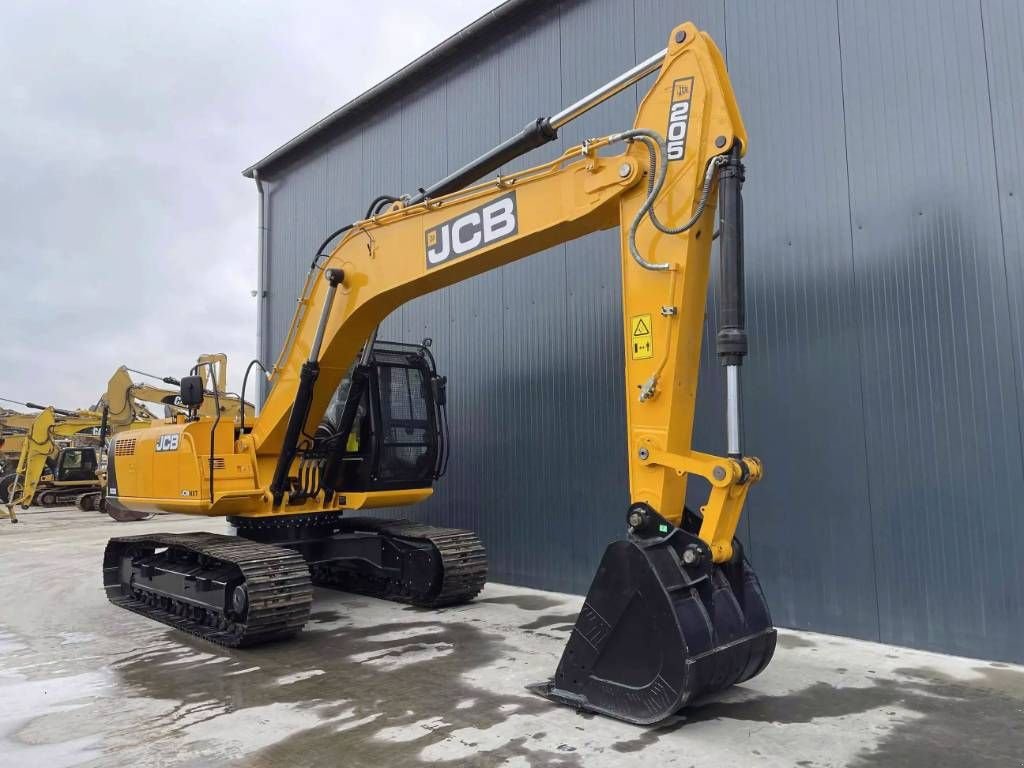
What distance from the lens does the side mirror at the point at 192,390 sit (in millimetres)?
7250

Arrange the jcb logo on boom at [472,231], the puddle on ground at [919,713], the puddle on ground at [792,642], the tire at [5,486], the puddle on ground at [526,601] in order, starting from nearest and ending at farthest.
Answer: the puddle on ground at [919,713]
the jcb logo on boom at [472,231]
the puddle on ground at [792,642]
the puddle on ground at [526,601]
the tire at [5,486]

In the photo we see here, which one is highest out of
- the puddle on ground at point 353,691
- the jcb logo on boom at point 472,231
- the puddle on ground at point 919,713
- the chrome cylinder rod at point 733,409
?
the jcb logo on boom at point 472,231

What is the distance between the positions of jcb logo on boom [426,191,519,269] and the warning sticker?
126 cm

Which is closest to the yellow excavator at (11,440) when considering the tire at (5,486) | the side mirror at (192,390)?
the tire at (5,486)

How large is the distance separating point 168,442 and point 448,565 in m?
3.07

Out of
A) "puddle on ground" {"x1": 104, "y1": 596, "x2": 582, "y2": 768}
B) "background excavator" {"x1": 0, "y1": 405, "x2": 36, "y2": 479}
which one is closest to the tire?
"background excavator" {"x1": 0, "y1": 405, "x2": 36, "y2": 479}

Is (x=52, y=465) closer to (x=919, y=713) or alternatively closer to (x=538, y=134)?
(x=538, y=134)

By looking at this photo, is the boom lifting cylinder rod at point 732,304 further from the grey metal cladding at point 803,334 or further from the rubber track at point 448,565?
the rubber track at point 448,565

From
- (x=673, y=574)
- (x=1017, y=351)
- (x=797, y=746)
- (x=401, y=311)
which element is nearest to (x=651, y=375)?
(x=673, y=574)

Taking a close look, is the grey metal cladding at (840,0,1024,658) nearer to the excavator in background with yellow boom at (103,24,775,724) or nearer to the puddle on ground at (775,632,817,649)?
the puddle on ground at (775,632,817,649)

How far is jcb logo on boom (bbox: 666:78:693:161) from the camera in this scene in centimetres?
456

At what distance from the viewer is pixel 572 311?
27.9 ft

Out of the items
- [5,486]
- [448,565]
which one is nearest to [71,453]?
[5,486]

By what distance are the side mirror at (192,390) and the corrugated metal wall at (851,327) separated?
360 cm
